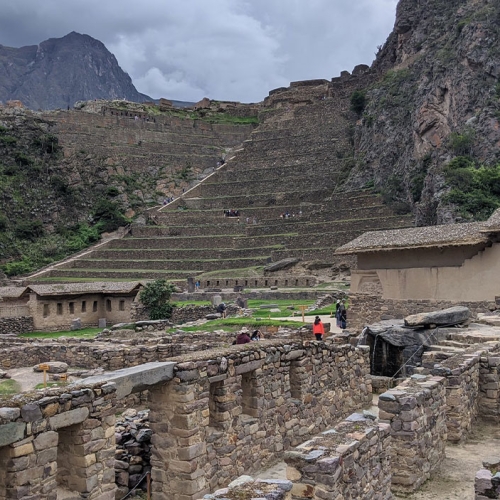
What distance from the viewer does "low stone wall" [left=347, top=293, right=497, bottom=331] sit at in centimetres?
1919

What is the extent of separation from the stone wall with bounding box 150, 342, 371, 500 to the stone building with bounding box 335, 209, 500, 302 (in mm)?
9981

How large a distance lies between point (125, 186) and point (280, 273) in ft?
111

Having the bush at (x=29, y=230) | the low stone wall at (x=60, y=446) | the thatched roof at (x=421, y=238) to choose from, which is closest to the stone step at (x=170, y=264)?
the bush at (x=29, y=230)

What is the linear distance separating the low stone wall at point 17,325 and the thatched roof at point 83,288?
1.64 meters

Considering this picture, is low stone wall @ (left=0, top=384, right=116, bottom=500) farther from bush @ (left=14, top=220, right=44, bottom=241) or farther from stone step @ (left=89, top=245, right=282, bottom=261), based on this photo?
bush @ (left=14, top=220, right=44, bottom=241)

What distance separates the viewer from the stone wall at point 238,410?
24.3 ft

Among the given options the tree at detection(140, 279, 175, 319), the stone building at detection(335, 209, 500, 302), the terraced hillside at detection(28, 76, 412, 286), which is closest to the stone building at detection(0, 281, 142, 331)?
the tree at detection(140, 279, 175, 319)

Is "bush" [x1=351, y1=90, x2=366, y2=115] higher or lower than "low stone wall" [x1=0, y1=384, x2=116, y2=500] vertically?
higher

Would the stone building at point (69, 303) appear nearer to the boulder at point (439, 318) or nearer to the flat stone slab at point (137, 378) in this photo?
the boulder at point (439, 318)

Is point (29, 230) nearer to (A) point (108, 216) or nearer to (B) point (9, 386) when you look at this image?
(A) point (108, 216)

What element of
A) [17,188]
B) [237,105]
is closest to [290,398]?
[17,188]

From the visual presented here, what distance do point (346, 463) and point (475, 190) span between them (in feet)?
125

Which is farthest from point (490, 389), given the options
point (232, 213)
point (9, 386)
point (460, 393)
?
point (232, 213)

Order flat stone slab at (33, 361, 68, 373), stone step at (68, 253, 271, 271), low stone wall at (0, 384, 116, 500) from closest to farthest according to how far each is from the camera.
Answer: low stone wall at (0, 384, 116, 500)
flat stone slab at (33, 361, 68, 373)
stone step at (68, 253, 271, 271)
